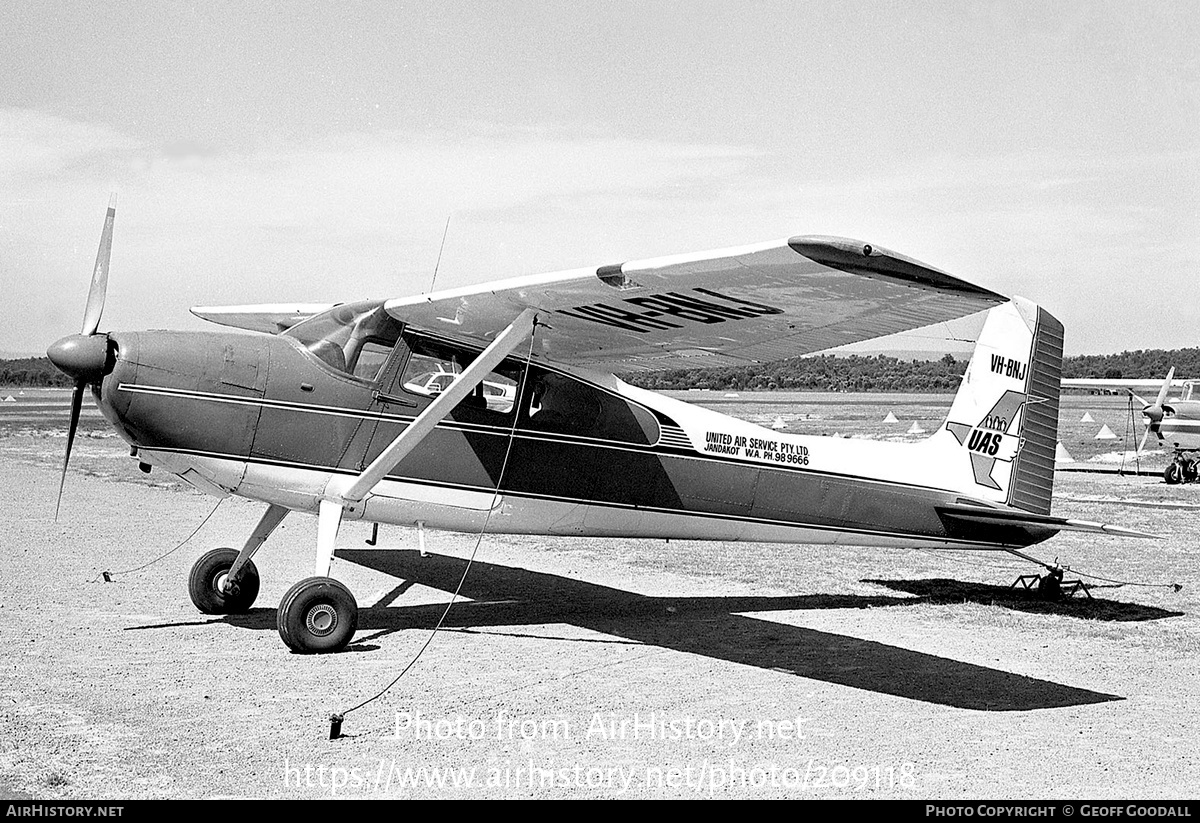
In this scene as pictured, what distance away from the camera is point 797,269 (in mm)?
5969

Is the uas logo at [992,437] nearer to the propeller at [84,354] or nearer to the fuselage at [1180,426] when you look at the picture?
the propeller at [84,354]

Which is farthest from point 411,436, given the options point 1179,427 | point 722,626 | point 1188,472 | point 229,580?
point 1179,427

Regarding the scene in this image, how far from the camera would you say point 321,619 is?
7609 mm

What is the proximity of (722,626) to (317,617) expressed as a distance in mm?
3278

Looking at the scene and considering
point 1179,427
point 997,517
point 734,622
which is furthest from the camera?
point 1179,427

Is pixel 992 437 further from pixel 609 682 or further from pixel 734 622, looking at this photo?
pixel 609 682

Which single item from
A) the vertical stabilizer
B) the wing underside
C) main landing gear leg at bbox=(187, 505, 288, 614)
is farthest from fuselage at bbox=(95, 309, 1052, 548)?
main landing gear leg at bbox=(187, 505, 288, 614)

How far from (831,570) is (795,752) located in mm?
6648

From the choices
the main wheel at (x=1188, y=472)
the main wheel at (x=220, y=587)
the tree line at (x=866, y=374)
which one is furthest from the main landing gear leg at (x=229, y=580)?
the tree line at (x=866, y=374)

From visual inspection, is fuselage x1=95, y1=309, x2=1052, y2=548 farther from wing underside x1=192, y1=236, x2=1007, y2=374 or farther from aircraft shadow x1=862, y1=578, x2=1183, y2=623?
aircraft shadow x1=862, y1=578, x2=1183, y2=623

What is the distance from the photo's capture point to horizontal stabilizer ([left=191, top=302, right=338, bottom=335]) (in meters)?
10.7
